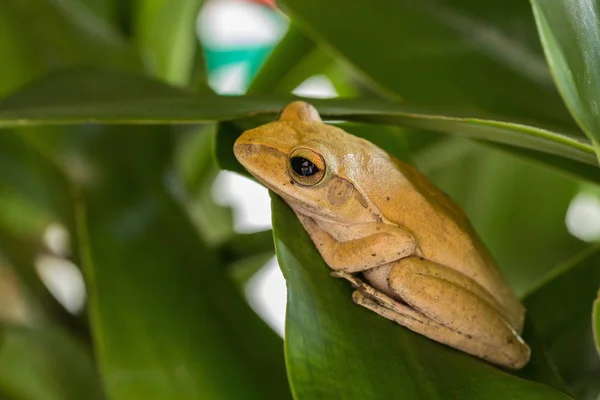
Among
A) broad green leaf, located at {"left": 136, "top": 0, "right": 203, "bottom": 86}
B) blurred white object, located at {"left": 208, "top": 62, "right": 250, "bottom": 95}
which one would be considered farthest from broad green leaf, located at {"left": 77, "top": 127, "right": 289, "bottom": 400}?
blurred white object, located at {"left": 208, "top": 62, "right": 250, "bottom": 95}

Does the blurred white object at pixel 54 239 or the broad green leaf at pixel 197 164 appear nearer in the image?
the broad green leaf at pixel 197 164

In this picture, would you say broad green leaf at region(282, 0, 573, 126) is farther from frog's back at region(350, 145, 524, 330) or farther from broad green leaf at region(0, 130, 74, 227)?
broad green leaf at region(0, 130, 74, 227)

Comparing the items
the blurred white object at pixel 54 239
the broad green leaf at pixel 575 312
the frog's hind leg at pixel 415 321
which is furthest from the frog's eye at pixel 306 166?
the blurred white object at pixel 54 239

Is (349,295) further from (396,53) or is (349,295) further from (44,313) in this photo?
(44,313)

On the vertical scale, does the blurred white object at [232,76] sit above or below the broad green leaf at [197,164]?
above

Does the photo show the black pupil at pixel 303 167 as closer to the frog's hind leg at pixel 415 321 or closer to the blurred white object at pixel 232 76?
the frog's hind leg at pixel 415 321

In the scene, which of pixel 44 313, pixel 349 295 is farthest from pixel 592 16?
pixel 44 313
